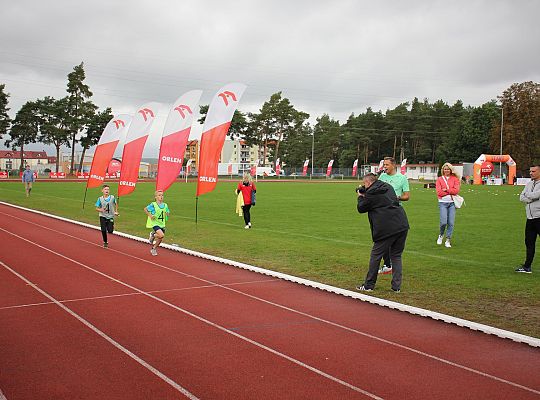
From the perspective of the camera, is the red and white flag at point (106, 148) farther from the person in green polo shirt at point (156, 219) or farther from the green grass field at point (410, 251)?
the person in green polo shirt at point (156, 219)

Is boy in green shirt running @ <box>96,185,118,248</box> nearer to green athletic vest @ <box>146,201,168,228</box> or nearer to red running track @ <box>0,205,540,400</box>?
green athletic vest @ <box>146,201,168,228</box>

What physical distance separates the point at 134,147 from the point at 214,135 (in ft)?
18.1

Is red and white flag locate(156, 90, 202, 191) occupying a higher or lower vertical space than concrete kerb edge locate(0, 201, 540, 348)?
higher

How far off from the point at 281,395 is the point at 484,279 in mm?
5824

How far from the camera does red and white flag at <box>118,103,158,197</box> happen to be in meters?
18.7

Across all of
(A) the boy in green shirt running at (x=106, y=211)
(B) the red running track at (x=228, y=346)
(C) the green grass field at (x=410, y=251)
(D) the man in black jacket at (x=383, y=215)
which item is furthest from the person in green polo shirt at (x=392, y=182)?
(A) the boy in green shirt running at (x=106, y=211)

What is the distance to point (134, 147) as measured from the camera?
19.0 metres

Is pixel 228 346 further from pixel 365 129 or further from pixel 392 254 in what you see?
pixel 365 129

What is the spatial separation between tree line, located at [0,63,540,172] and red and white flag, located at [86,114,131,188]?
5969 cm

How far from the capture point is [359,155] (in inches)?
4471

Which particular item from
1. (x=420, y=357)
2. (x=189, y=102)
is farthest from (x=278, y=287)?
(x=189, y=102)

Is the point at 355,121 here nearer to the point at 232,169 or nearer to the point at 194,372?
the point at 232,169

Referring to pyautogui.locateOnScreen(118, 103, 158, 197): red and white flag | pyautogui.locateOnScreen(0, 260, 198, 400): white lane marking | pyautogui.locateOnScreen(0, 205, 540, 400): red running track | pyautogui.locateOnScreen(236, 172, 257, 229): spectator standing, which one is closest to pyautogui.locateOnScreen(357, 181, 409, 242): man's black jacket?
pyautogui.locateOnScreen(0, 205, 540, 400): red running track

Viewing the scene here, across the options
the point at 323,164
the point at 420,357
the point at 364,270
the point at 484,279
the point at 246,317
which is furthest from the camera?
the point at 323,164
